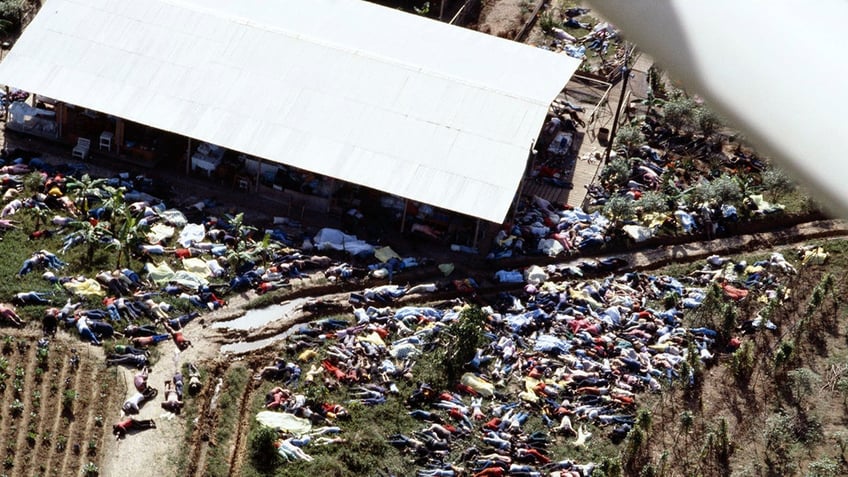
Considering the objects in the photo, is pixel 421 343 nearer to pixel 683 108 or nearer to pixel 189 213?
pixel 189 213

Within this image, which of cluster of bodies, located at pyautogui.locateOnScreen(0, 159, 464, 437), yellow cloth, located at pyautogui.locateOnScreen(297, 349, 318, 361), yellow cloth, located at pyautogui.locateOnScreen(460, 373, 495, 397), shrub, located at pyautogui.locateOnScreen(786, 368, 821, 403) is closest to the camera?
yellow cloth, located at pyautogui.locateOnScreen(460, 373, 495, 397)

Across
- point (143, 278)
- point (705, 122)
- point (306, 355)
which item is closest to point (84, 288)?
point (143, 278)

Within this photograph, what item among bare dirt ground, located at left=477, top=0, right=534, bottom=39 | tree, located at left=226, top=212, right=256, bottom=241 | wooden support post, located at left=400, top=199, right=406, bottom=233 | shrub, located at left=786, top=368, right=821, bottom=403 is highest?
bare dirt ground, located at left=477, top=0, right=534, bottom=39

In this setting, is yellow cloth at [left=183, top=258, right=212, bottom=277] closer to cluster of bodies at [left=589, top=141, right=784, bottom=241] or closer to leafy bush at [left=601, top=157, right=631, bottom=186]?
cluster of bodies at [left=589, top=141, right=784, bottom=241]

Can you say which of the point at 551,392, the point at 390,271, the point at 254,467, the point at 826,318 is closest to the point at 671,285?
the point at 826,318

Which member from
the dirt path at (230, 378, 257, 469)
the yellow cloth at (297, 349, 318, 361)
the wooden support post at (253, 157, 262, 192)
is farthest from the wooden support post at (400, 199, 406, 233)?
the dirt path at (230, 378, 257, 469)

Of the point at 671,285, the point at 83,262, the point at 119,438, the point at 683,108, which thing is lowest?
the point at 119,438
